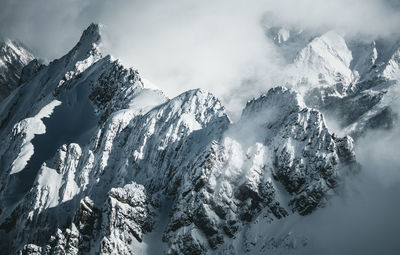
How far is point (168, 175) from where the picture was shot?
4906 inches

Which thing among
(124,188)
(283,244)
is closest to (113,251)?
(124,188)

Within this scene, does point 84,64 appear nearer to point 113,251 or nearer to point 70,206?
point 70,206

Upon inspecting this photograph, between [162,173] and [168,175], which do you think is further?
[162,173]

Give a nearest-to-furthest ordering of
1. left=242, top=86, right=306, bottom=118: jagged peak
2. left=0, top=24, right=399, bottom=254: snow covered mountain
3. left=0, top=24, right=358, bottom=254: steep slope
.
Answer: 1. left=0, top=24, right=399, bottom=254: snow covered mountain
2. left=0, top=24, right=358, bottom=254: steep slope
3. left=242, top=86, right=306, bottom=118: jagged peak

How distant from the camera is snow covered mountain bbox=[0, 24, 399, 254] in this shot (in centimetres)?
10744

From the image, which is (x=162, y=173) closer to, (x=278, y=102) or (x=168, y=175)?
(x=168, y=175)

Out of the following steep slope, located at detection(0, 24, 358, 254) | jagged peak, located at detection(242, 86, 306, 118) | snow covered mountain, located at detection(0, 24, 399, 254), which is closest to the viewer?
snow covered mountain, located at detection(0, 24, 399, 254)

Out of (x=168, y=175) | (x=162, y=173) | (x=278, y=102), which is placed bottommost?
(x=168, y=175)

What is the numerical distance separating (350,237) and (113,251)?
172ft

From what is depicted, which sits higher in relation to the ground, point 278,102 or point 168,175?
point 278,102

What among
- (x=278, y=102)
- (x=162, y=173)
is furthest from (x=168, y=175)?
(x=278, y=102)

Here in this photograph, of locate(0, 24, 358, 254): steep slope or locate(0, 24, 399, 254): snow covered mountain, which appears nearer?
locate(0, 24, 399, 254): snow covered mountain

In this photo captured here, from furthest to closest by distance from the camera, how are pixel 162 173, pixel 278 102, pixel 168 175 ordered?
1. pixel 278 102
2. pixel 162 173
3. pixel 168 175

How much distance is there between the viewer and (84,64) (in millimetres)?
198875
